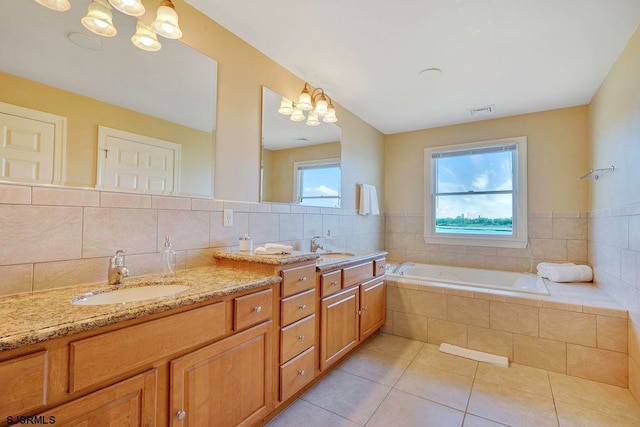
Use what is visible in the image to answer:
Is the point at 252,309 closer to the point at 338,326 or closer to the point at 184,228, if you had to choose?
the point at 184,228

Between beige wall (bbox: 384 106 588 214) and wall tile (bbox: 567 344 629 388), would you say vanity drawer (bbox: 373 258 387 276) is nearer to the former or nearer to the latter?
wall tile (bbox: 567 344 629 388)

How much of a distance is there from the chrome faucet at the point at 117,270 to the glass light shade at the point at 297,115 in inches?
64.9

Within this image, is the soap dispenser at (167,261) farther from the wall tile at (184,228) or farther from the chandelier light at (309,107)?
the chandelier light at (309,107)

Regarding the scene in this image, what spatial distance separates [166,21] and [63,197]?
928mm

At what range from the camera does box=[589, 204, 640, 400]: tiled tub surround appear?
187cm

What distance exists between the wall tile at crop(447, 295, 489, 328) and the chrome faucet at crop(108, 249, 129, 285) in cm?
245

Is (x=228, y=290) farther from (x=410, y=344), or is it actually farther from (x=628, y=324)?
(x=628, y=324)

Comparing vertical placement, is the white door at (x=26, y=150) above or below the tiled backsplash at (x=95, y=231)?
above

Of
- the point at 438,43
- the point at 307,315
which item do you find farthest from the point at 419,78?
the point at 307,315

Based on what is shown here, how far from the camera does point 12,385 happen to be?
74 cm

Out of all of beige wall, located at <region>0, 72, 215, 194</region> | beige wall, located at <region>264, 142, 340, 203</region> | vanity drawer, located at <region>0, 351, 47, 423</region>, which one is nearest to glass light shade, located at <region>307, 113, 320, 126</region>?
beige wall, located at <region>264, 142, 340, 203</region>

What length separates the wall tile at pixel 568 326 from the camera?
2137 mm

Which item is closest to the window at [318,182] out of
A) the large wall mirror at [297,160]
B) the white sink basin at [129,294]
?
the large wall mirror at [297,160]

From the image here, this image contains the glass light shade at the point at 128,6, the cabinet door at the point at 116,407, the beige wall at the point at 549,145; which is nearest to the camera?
the cabinet door at the point at 116,407
